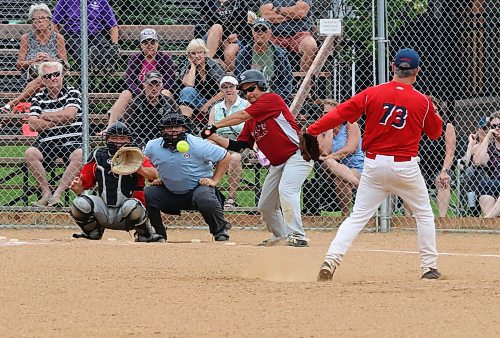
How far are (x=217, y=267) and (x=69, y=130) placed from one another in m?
4.90

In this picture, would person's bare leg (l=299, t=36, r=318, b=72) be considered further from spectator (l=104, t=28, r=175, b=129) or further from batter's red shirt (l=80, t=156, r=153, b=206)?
batter's red shirt (l=80, t=156, r=153, b=206)

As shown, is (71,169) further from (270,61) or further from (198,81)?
(270,61)

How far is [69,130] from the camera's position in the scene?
545 inches

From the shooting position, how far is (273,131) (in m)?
11.5

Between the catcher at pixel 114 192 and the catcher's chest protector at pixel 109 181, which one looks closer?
the catcher at pixel 114 192

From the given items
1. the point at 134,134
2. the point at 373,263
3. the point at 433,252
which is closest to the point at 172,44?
the point at 134,134

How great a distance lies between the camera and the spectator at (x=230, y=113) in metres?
13.8

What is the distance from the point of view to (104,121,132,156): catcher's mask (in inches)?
475

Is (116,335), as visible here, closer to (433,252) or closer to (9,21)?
(433,252)

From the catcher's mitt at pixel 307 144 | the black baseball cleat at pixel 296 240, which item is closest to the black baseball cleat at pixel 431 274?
the catcher's mitt at pixel 307 144

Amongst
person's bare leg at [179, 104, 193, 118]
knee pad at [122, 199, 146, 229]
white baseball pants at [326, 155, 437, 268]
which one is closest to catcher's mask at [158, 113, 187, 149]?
knee pad at [122, 199, 146, 229]

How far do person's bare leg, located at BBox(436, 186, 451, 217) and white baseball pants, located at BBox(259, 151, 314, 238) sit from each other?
3.06 m

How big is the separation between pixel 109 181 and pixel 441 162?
471cm

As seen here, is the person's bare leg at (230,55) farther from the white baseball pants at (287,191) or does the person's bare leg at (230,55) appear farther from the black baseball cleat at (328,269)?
the black baseball cleat at (328,269)
